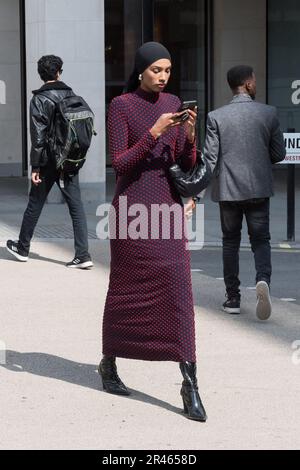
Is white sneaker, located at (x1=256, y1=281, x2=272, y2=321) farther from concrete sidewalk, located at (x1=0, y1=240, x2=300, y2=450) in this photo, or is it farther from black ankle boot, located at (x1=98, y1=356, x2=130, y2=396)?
black ankle boot, located at (x1=98, y1=356, x2=130, y2=396)

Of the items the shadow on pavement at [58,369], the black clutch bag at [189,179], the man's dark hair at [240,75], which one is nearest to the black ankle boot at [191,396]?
the shadow on pavement at [58,369]

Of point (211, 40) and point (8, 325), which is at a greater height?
point (211, 40)

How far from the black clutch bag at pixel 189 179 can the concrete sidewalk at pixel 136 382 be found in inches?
45.9

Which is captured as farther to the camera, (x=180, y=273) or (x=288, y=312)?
(x=288, y=312)

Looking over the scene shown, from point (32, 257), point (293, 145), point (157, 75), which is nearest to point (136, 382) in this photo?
→ point (157, 75)

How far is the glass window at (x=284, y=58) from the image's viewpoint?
24.0m

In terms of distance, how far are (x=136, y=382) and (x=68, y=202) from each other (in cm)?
479

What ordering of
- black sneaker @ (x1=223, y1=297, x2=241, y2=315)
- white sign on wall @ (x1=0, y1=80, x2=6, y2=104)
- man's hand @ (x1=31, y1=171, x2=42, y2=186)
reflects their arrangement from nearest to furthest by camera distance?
black sneaker @ (x1=223, y1=297, x2=241, y2=315)
man's hand @ (x1=31, y1=171, x2=42, y2=186)
white sign on wall @ (x1=0, y1=80, x2=6, y2=104)

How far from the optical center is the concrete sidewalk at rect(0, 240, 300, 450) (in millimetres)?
6035

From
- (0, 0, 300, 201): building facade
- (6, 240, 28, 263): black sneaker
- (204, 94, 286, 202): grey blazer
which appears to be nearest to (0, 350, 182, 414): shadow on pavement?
(204, 94, 286, 202): grey blazer
